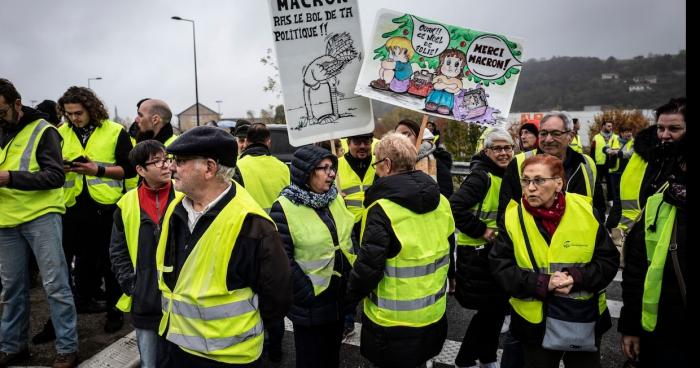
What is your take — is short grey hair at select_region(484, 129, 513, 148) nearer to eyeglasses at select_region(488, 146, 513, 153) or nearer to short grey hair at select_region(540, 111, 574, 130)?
eyeglasses at select_region(488, 146, 513, 153)

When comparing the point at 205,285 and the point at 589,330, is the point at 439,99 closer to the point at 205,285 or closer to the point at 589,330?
the point at 589,330

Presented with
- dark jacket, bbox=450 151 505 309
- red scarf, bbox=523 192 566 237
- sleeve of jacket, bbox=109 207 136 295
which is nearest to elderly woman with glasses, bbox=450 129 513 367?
dark jacket, bbox=450 151 505 309

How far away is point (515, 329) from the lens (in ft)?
8.42

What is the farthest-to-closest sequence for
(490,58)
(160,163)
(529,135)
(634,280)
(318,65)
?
(529,135) < (490,58) < (318,65) < (160,163) < (634,280)

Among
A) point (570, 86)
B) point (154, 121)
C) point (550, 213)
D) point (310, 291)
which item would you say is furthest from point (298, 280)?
point (570, 86)

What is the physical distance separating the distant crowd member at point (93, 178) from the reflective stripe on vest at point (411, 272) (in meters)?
2.71

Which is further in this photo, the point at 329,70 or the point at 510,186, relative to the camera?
the point at 329,70

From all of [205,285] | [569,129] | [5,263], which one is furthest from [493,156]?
[5,263]

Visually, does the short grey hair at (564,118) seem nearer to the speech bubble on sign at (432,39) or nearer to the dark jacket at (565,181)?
the dark jacket at (565,181)

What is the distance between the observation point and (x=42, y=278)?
325 centimetres

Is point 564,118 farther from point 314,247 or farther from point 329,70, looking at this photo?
point 314,247

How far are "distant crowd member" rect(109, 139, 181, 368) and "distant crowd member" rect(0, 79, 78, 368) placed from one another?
3.06 feet

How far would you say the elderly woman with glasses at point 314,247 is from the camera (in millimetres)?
2635

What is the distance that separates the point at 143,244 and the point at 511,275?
83.7 inches
